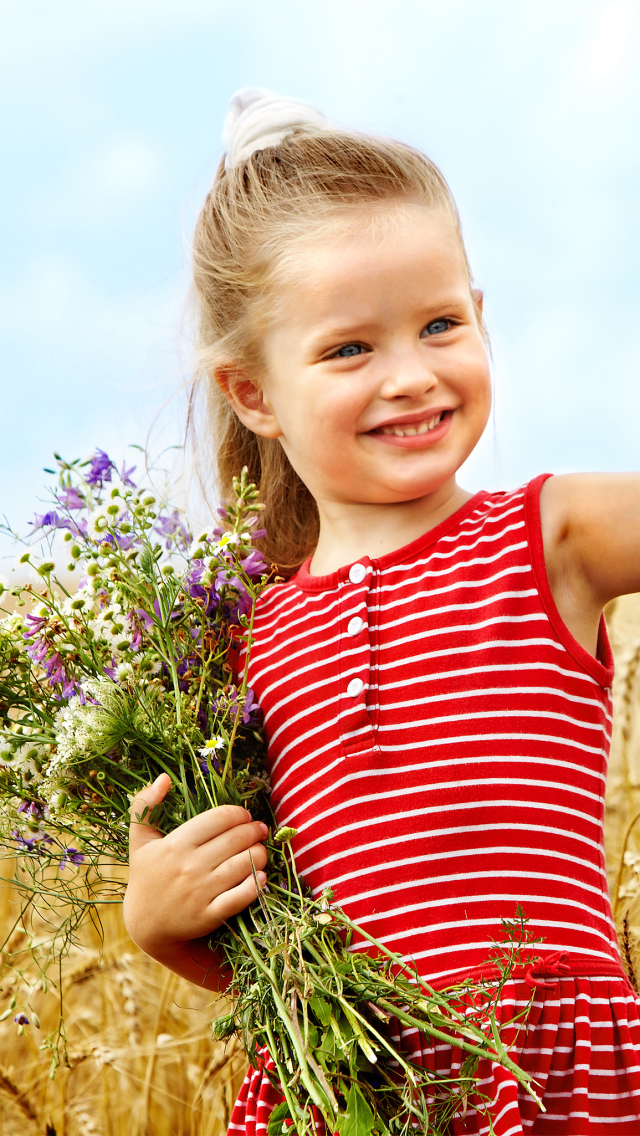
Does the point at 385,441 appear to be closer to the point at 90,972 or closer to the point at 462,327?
the point at 462,327

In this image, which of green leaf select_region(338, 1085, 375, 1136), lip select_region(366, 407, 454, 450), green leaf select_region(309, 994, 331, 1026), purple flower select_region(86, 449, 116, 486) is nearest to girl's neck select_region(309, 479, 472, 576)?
lip select_region(366, 407, 454, 450)

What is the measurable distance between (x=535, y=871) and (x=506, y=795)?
0.40 ft

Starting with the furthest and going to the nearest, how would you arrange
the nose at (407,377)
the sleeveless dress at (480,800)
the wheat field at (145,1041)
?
the wheat field at (145,1041) < the nose at (407,377) < the sleeveless dress at (480,800)

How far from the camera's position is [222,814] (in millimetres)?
1603

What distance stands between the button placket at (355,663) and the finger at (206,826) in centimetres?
22

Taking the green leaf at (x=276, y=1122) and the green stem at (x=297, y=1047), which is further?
the green leaf at (x=276, y=1122)

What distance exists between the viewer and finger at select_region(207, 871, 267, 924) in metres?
1.55

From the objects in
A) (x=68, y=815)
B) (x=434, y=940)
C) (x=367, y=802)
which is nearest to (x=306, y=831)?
(x=367, y=802)

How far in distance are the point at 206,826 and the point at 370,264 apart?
972 millimetres

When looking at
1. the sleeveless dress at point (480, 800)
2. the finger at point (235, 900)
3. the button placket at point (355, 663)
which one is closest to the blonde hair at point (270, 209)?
the button placket at point (355, 663)

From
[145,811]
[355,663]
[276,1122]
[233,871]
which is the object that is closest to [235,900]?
[233,871]

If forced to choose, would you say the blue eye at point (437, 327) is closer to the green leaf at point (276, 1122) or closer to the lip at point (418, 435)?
the lip at point (418, 435)

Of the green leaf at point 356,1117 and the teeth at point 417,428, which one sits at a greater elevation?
the teeth at point 417,428

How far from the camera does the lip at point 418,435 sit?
1.73 meters
